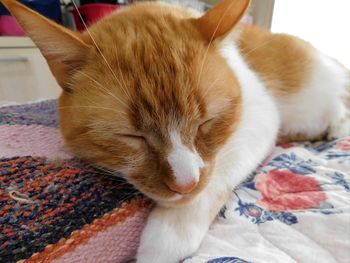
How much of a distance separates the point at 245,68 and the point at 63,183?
72 cm

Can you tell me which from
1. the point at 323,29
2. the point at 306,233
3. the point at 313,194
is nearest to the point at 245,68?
the point at 313,194

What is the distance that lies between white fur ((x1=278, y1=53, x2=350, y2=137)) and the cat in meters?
0.45

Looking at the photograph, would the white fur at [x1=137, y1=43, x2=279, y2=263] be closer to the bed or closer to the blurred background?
the bed

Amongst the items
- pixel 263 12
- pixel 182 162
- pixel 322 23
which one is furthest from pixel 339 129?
pixel 263 12

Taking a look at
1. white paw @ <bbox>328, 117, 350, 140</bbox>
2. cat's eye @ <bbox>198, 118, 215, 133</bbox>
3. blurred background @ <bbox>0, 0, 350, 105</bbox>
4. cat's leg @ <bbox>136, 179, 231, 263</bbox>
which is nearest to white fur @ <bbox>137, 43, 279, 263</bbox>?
cat's leg @ <bbox>136, 179, 231, 263</bbox>

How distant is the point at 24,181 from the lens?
59 cm

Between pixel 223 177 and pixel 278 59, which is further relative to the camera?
pixel 278 59

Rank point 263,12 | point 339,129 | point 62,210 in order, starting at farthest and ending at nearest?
point 263,12, point 339,129, point 62,210

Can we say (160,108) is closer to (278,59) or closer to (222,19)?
(222,19)

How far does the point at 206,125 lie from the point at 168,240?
0.27 metres

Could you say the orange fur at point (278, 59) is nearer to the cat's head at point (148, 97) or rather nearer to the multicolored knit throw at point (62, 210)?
the cat's head at point (148, 97)

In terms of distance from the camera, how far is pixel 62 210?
56 cm

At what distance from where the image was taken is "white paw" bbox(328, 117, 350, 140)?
4.01 ft

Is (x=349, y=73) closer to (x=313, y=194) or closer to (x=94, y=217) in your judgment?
(x=313, y=194)
